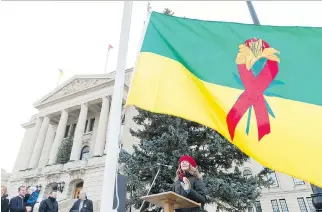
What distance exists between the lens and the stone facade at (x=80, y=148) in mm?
26594

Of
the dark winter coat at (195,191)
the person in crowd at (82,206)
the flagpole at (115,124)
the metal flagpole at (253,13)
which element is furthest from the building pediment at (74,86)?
the flagpole at (115,124)

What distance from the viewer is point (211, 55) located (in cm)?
341

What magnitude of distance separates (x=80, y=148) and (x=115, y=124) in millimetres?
29447

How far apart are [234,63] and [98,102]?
99.0 feet

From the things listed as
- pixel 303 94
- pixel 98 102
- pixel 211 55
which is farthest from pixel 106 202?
pixel 98 102

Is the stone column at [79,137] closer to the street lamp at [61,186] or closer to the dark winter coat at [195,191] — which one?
the street lamp at [61,186]

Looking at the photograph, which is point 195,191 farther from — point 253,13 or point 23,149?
point 23,149

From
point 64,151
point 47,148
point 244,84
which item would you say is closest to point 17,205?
point 244,84

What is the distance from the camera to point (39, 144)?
32.5 meters

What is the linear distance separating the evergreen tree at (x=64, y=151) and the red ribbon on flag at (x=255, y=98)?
28.7m

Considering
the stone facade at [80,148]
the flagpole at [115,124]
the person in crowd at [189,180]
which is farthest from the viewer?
the stone facade at [80,148]

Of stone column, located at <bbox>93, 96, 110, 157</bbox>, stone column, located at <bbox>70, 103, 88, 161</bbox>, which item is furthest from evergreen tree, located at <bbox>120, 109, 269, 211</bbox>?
stone column, located at <bbox>70, 103, 88, 161</bbox>

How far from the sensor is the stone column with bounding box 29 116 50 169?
31188 mm

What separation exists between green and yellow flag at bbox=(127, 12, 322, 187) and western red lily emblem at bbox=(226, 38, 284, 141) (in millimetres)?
11
